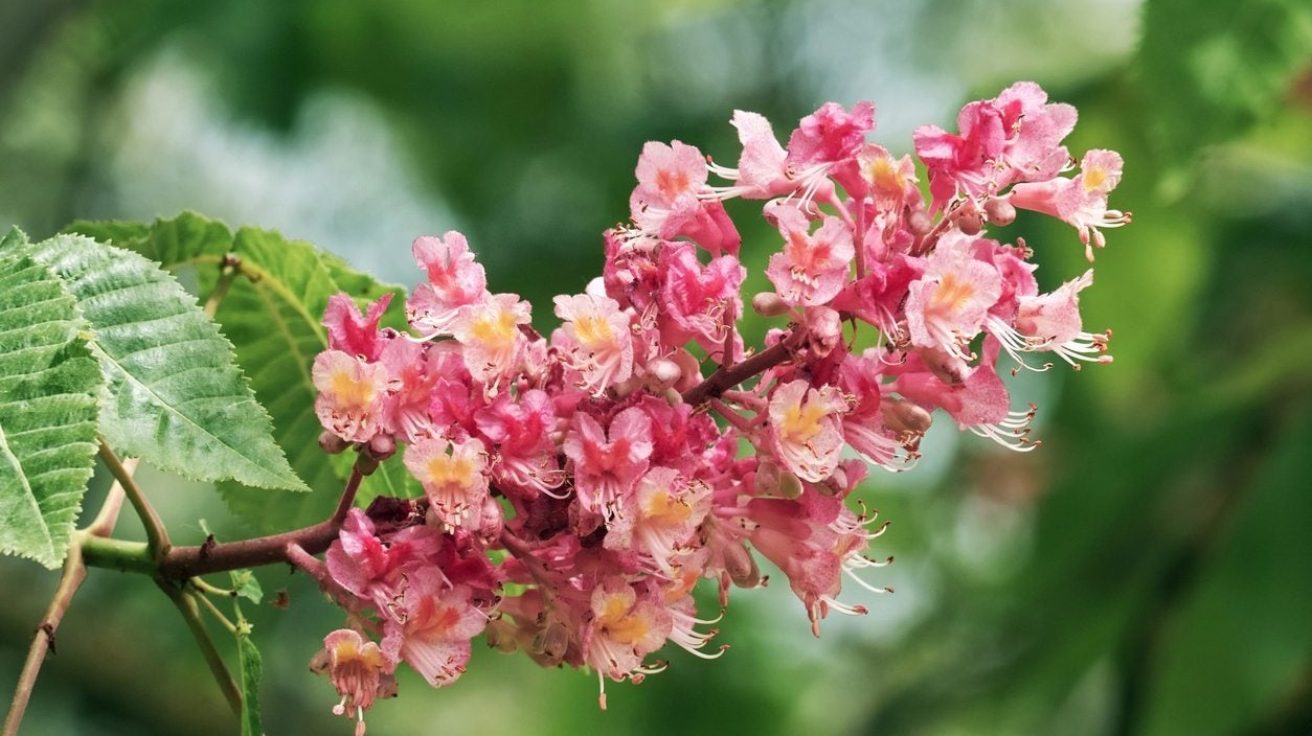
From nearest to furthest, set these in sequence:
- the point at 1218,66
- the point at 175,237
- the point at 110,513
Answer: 1. the point at 110,513
2. the point at 175,237
3. the point at 1218,66

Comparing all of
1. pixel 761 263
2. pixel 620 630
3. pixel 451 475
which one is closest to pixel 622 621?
pixel 620 630

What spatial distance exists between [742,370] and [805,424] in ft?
0.36

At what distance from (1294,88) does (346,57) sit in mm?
4077

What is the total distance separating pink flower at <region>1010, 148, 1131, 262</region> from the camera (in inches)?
76.7

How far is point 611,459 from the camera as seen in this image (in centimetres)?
178

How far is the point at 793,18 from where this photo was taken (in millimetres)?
7852

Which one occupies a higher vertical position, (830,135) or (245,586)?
(830,135)

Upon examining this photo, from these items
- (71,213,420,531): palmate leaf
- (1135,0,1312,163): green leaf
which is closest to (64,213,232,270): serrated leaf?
(71,213,420,531): palmate leaf

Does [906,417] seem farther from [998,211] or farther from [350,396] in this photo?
[350,396]

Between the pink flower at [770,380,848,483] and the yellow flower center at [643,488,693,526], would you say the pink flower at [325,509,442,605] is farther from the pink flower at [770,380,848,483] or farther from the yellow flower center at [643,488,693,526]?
the pink flower at [770,380,848,483]

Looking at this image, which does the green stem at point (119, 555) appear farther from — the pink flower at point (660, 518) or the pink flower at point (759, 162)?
the pink flower at point (759, 162)

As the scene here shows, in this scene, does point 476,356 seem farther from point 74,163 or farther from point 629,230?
point 74,163

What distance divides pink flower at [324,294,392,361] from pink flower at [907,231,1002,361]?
63cm

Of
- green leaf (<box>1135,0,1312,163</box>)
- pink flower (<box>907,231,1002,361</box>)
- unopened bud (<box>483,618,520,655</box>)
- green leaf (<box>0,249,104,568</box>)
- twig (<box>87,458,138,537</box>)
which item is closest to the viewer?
green leaf (<box>0,249,104,568</box>)
